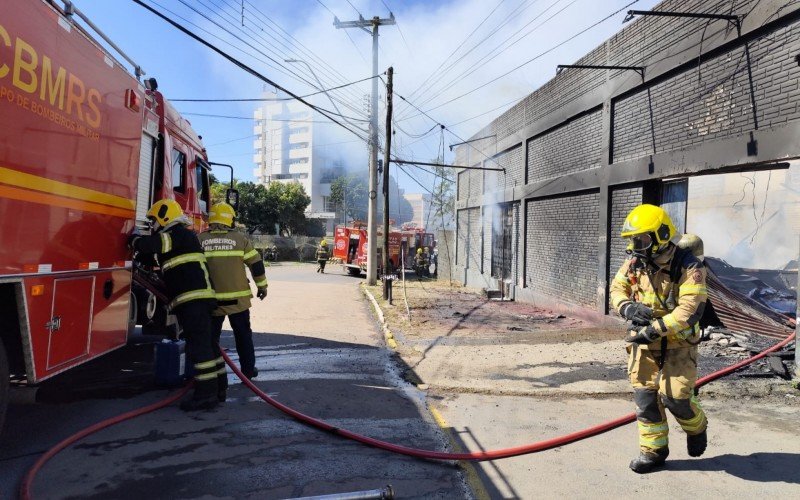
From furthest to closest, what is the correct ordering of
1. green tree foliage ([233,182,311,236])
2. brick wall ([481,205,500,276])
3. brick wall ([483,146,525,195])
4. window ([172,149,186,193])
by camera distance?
green tree foliage ([233,182,311,236]) → brick wall ([481,205,500,276]) → brick wall ([483,146,525,195]) → window ([172,149,186,193])

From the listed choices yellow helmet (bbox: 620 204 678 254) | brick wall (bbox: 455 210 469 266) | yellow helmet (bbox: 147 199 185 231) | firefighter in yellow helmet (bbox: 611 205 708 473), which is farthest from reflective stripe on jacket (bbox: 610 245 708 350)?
brick wall (bbox: 455 210 469 266)

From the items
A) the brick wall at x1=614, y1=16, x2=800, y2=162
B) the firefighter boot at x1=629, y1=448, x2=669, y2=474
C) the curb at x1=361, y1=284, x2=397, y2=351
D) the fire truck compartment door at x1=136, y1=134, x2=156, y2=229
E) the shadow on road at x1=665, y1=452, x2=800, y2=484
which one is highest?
the brick wall at x1=614, y1=16, x2=800, y2=162

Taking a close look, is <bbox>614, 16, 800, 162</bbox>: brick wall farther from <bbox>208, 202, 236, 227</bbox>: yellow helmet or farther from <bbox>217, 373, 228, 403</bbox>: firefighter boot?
<bbox>217, 373, 228, 403</bbox>: firefighter boot

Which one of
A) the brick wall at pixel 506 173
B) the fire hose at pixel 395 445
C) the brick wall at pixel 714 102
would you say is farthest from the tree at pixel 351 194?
the fire hose at pixel 395 445

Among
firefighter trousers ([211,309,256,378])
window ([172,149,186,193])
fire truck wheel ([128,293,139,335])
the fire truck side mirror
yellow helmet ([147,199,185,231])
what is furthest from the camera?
the fire truck side mirror

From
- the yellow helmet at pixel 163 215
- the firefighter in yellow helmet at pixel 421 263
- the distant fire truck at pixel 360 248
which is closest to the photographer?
the yellow helmet at pixel 163 215

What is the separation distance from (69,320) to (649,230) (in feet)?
13.5

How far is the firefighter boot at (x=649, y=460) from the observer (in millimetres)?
3541

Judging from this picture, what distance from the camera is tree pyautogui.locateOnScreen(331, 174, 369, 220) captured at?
73.4 m

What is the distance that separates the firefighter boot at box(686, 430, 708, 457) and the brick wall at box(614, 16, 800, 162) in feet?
15.5

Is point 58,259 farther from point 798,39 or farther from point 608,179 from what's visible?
point 608,179

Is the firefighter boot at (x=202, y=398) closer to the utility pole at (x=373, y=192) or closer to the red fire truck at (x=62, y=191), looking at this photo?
the red fire truck at (x=62, y=191)

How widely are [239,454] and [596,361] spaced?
5033 mm

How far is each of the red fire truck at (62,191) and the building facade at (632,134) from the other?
7.33 meters
